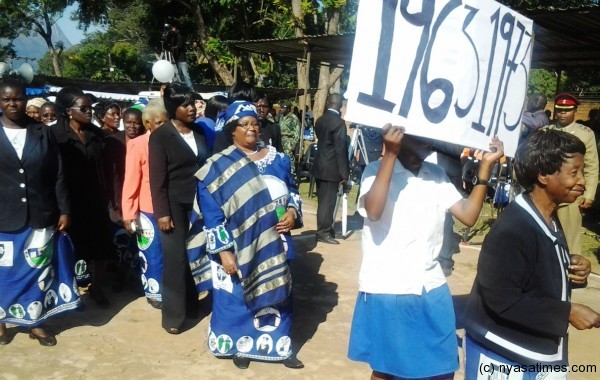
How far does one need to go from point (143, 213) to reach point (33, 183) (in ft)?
3.31

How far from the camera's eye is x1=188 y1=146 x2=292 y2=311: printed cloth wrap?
3604 mm

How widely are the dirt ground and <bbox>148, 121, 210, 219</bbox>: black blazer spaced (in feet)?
3.13

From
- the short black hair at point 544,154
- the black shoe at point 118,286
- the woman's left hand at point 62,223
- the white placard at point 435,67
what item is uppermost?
the white placard at point 435,67

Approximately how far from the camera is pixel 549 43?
797cm

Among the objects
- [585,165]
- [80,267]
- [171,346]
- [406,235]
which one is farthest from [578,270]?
[80,267]

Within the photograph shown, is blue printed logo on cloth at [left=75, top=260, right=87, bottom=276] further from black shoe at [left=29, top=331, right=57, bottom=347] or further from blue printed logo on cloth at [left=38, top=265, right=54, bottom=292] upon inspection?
black shoe at [left=29, top=331, right=57, bottom=347]

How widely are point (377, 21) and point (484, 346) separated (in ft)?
4.29

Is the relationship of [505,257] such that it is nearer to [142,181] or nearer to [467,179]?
[142,181]

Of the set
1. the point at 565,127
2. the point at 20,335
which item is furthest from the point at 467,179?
the point at 20,335

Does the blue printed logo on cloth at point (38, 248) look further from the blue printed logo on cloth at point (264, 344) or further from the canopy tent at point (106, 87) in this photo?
the canopy tent at point (106, 87)

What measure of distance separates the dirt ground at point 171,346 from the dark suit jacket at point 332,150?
1921 mm

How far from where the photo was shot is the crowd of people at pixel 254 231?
2139 mm

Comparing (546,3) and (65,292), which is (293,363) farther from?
(546,3)

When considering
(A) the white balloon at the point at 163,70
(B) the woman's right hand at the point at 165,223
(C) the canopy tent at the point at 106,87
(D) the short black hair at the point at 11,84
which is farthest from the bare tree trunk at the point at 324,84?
(D) the short black hair at the point at 11,84
